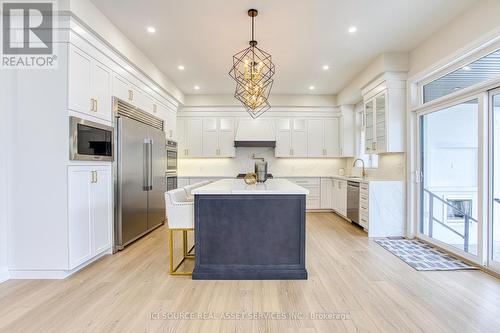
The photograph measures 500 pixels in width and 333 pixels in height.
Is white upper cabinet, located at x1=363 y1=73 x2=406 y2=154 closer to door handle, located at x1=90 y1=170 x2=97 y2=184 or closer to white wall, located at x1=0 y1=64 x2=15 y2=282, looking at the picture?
door handle, located at x1=90 y1=170 x2=97 y2=184

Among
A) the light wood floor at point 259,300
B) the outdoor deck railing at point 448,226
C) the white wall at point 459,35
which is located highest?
the white wall at point 459,35

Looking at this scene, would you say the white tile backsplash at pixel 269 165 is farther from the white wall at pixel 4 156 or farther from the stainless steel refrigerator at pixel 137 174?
the white wall at pixel 4 156

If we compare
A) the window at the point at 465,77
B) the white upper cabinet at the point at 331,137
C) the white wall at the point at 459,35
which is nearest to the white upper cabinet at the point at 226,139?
the white upper cabinet at the point at 331,137

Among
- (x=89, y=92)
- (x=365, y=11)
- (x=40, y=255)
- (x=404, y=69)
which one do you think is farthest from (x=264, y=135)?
(x=40, y=255)

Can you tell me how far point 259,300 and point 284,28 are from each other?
3216 mm

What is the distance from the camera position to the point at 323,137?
22.1 ft

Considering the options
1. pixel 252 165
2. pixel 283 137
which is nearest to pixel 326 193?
pixel 283 137

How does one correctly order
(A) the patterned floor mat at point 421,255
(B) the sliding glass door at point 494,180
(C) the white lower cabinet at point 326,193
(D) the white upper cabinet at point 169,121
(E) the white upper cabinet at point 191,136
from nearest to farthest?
(B) the sliding glass door at point 494,180
(A) the patterned floor mat at point 421,255
(D) the white upper cabinet at point 169,121
(C) the white lower cabinet at point 326,193
(E) the white upper cabinet at point 191,136

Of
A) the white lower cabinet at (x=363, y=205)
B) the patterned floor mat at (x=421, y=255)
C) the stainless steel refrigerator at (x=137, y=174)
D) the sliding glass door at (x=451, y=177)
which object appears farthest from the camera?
the white lower cabinet at (x=363, y=205)

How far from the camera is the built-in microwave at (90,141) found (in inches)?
107

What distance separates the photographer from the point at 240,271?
2693 mm

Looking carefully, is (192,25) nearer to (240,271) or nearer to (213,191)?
(213,191)

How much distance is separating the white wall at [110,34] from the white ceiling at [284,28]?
3.3 inches

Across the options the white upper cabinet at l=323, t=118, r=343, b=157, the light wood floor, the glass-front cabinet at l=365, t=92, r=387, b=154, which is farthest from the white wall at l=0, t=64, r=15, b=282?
the white upper cabinet at l=323, t=118, r=343, b=157
